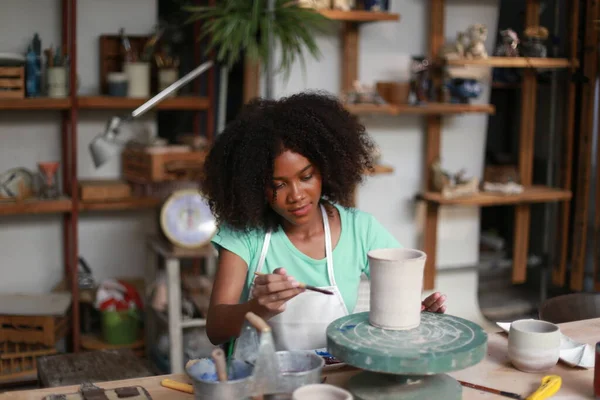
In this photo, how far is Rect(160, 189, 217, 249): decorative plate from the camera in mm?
3572

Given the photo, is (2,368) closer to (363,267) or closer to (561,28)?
(363,267)

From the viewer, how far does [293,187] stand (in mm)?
1984

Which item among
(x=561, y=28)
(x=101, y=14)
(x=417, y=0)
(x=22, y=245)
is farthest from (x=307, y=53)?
(x=22, y=245)

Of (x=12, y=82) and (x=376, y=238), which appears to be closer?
(x=376, y=238)

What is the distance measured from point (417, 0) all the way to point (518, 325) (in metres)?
2.66

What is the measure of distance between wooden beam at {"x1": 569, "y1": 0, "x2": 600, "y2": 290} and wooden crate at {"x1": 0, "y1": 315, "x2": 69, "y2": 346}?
2.89 metres

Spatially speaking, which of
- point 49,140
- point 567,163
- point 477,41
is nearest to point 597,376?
point 477,41

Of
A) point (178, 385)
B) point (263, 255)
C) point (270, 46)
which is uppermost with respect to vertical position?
point (270, 46)

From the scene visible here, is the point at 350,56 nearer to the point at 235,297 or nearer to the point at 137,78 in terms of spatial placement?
the point at 137,78

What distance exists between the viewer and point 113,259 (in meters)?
4.16

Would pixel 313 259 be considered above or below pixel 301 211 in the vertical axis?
below

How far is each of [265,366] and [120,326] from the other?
2566mm

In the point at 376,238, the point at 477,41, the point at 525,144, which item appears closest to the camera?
the point at 376,238

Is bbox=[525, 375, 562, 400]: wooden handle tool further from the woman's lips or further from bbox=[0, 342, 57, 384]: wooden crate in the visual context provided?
bbox=[0, 342, 57, 384]: wooden crate
